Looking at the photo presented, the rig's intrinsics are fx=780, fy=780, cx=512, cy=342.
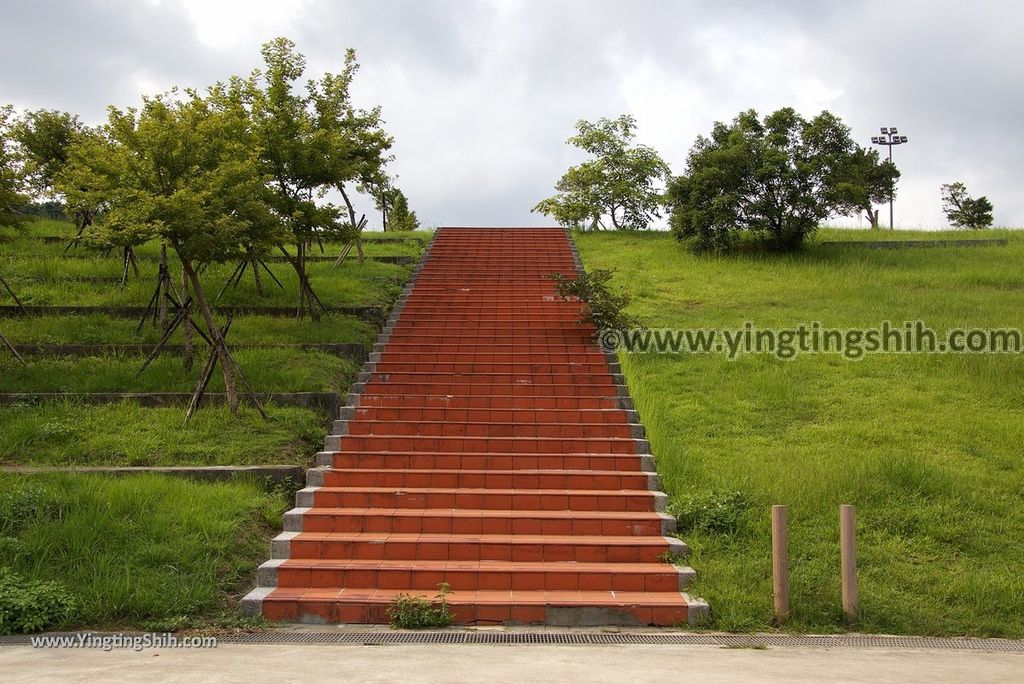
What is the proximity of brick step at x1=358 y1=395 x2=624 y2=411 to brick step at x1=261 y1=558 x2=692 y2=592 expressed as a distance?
3.72m

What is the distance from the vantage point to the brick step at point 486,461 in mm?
8492

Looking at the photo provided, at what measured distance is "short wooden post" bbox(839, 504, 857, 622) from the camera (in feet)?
18.4

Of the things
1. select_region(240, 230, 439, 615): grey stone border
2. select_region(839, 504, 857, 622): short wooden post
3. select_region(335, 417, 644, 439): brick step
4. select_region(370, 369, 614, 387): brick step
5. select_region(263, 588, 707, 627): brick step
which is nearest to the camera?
select_region(839, 504, 857, 622): short wooden post

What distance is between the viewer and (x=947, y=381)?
33.7 feet

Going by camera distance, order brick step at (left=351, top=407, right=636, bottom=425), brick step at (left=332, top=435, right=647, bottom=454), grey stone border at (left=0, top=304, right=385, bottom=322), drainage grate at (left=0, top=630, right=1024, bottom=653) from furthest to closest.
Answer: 1. grey stone border at (left=0, top=304, right=385, bottom=322)
2. brick step at (left=351, top=407, right=636, bottom=425)
3. brick step at (left=332, top=435, right=647, bottom=454)
4. drainage grate at (left=0, top=630, right=1024, bottom=653)

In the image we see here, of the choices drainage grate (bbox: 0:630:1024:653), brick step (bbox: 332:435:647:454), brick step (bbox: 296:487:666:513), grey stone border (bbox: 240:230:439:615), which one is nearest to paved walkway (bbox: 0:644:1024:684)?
drainage grate (bbox: 0:630:1024:653)

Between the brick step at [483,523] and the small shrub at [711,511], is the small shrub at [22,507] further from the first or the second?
the small shrub at [711,511]

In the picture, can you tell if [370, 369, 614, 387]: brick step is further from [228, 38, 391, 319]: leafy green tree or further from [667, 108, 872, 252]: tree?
[667, 108, 872, 252]: tree

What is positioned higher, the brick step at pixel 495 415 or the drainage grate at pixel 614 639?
the brick step at pixel 495 415

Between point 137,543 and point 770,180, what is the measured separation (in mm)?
16495

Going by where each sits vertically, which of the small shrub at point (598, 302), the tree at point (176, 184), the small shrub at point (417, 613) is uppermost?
the tree at point (176, 184)

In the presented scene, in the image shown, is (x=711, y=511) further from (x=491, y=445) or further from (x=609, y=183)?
(x=609, y=183)

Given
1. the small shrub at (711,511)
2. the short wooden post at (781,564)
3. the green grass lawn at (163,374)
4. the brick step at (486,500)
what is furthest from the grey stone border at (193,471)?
the short wooden post at (781,564)

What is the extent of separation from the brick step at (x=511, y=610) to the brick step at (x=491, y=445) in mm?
2969
